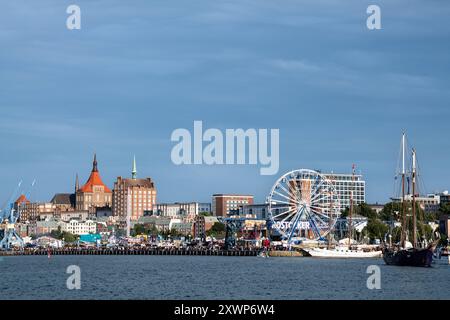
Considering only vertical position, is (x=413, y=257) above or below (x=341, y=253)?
above

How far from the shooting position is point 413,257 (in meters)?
88.1

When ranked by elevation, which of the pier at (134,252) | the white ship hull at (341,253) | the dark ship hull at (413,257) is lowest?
the pier at (134,252)

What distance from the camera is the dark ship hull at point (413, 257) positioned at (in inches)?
3430

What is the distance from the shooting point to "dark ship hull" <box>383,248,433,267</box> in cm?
8711

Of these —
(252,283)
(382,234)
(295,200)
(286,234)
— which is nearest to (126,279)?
(252,283)

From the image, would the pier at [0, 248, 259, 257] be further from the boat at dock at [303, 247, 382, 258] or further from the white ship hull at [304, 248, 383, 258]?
the white ship hull at [304, 248, 383, 258]

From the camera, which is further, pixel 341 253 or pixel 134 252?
pixel 134 252

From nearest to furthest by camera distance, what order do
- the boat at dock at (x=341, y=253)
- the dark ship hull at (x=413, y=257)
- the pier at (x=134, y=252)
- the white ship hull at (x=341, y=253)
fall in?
the dark ship hull at (x=413, y=257), the white ship hull at (x=341, y=253), the boat at dock at (x=341, y=253), the pier at (x=134, y=252)

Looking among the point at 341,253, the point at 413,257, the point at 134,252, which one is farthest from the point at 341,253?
the point at 134,252

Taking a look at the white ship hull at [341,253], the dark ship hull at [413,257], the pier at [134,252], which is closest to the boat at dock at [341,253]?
the white ship hull at [341,253]

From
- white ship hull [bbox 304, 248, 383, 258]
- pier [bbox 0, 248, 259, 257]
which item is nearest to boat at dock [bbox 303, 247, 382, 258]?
white ship hull [bbox 304, 248, 383, 258]

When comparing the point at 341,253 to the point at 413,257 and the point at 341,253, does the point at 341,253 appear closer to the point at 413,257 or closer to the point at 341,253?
the point at 341,253

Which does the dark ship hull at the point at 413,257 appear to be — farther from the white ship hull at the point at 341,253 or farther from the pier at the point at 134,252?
the pier at the point at 134,252
